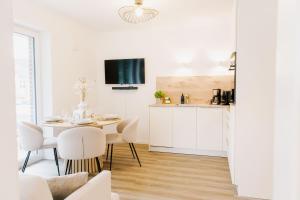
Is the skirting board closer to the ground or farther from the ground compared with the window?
closer to the ground

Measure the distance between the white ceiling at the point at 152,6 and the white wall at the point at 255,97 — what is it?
1255 millimetres

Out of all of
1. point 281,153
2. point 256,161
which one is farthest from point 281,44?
point 256,161

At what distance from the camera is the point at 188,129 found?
4512 mm

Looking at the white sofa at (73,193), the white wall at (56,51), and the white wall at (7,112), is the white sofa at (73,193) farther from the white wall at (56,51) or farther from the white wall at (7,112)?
the white wall at (56,51)

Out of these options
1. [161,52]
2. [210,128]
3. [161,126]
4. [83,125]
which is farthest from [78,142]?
[161,52]

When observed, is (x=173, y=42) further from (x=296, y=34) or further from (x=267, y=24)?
(x=296, y=34)

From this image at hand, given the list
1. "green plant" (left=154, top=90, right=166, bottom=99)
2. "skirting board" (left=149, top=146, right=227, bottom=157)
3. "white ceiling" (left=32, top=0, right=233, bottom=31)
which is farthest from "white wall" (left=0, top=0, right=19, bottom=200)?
"green plant" (left=154, top=90, right=166, bottom=99)

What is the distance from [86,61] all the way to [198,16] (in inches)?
107

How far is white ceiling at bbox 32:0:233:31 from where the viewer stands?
3.76m

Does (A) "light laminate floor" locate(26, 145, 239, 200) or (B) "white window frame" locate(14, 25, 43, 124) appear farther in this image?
(B) "white window frame" locate(14, 25, 43, 124)

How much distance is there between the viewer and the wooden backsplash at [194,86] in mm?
4773

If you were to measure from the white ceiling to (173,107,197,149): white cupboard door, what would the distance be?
72.4 inches

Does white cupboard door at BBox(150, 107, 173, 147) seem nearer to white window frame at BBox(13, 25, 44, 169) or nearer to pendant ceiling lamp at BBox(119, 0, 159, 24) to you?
pendant ceiling lamp at BBox(119, 0, 159, 24)

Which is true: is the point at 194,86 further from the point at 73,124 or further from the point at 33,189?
the point at 33,189
